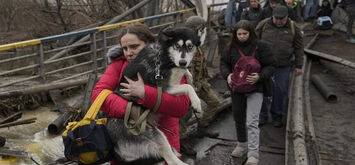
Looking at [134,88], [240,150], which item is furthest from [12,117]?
[134,88]

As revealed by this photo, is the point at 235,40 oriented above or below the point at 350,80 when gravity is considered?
above

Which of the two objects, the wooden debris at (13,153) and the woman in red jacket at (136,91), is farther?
the wooden debris at (13,153)

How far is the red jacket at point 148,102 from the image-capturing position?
2.27m

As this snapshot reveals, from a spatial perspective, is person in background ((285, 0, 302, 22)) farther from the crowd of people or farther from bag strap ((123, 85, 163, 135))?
bag strap ((123, 85, 163, 135))

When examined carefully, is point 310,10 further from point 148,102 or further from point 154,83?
point 148,102

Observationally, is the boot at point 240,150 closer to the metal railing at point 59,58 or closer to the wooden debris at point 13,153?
the wooden debris at point 13,153

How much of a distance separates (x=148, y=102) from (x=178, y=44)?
16.8 inches

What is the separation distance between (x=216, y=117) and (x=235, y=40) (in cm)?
221

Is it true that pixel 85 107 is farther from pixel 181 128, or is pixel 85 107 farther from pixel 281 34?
pixel 281 34

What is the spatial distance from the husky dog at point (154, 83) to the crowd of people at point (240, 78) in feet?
0.24

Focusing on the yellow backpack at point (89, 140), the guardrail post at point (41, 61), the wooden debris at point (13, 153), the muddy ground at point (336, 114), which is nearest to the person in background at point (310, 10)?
the muddy ground at point (336, 114)

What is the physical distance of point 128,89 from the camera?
89.4 inches

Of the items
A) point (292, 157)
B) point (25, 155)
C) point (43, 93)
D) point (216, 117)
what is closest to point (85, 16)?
point (43, 93)

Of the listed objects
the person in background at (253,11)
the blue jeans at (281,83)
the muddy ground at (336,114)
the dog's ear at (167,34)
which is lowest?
the muddy ground at (336,114)
